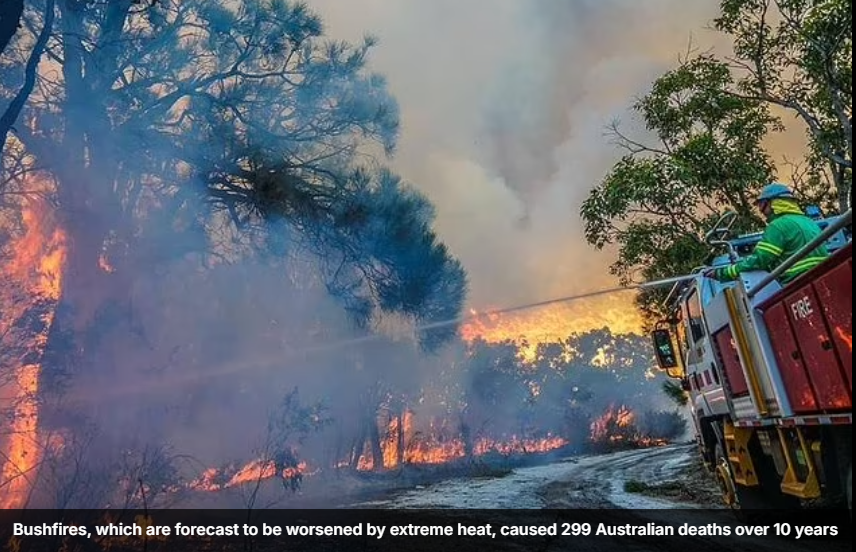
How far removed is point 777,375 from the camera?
400cm

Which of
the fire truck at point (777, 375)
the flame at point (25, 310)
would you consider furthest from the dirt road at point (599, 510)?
the flame at point (25, 310)

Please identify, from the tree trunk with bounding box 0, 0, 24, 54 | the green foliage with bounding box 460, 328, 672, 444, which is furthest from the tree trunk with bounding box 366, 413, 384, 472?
the tree trunk with bounding box 0, 0, 24, 54

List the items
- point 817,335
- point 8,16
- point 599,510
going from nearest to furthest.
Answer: point 817,335 → point 8,16 → point 599,510

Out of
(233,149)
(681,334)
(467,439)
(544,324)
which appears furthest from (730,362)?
(544,324)

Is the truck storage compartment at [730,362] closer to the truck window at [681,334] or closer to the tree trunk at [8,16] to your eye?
the truck window at [681,334]

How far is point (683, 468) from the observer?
13.3 metres

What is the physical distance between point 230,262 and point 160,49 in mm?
3806

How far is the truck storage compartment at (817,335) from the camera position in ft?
9.57

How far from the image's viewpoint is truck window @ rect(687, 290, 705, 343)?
6.16 m

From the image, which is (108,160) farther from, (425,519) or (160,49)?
(425,519)

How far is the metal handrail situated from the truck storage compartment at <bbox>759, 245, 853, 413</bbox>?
0.11 metres

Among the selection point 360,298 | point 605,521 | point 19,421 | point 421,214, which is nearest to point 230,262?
point 360,298

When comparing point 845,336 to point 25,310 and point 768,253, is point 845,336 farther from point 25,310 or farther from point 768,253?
point 25,310

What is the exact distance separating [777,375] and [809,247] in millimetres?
1279
